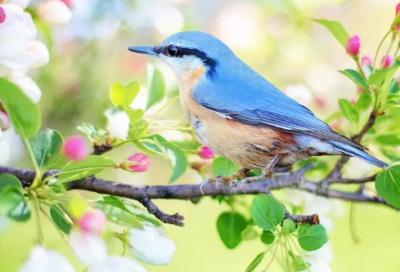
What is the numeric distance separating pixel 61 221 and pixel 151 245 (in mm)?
177

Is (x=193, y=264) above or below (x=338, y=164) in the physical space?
below

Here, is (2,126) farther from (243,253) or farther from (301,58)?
(243,253)

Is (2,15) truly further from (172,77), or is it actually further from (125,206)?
(172,77)

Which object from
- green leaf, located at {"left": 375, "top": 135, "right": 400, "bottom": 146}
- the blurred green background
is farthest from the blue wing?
the blurred green background

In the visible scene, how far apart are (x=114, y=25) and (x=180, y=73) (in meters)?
0.59

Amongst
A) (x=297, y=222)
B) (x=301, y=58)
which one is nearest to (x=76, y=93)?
(x=301, y=58)

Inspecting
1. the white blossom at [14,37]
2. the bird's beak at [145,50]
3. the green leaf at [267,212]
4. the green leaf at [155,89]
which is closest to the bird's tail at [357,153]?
the green leaf at [267,212]

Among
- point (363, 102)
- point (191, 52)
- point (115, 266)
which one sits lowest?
point (115, 266)

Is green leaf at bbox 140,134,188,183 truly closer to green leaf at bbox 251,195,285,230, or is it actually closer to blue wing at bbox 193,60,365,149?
green leaf at bbox 251,195,285,230

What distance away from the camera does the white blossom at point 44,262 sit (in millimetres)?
747

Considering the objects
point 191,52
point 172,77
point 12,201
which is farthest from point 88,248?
point 172,77

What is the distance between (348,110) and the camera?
1150 millimetres

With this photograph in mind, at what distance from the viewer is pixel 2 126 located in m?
0.99

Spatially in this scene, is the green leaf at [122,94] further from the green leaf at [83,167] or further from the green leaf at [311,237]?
the green leaf at [311,237]
